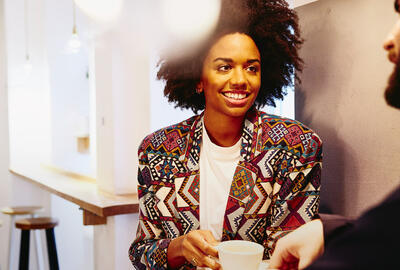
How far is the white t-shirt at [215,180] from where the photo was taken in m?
1.32

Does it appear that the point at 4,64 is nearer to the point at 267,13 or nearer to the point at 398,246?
the point at 267,13

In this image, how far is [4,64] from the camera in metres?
5.06

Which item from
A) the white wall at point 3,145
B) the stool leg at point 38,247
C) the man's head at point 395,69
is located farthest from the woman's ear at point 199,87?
the white wall at point 3,145

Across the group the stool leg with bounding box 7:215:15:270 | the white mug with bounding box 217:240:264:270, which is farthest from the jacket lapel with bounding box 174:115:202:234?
the stool leg with bounding box 7:215:15:270

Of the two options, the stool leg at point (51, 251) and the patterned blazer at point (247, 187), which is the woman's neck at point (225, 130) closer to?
the patterned blazer at point (247, 187)

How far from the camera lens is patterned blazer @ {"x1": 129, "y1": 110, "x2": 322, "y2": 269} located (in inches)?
49.0

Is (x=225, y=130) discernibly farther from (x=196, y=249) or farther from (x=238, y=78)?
(x=196, y=249)

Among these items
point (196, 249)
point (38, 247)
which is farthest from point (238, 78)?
point (38, 247)

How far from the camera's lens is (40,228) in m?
3.06

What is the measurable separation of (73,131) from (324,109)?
394cm

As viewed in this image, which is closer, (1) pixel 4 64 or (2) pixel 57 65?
(2) pixel 57 65

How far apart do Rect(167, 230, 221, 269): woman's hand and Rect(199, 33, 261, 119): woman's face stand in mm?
434

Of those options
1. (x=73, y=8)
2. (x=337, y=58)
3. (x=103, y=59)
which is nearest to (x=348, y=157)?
(x=337, y=58)

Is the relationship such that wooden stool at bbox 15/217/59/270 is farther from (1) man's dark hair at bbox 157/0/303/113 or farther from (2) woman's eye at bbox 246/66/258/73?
(2) woman's eye at bbox 246/66/258/73
